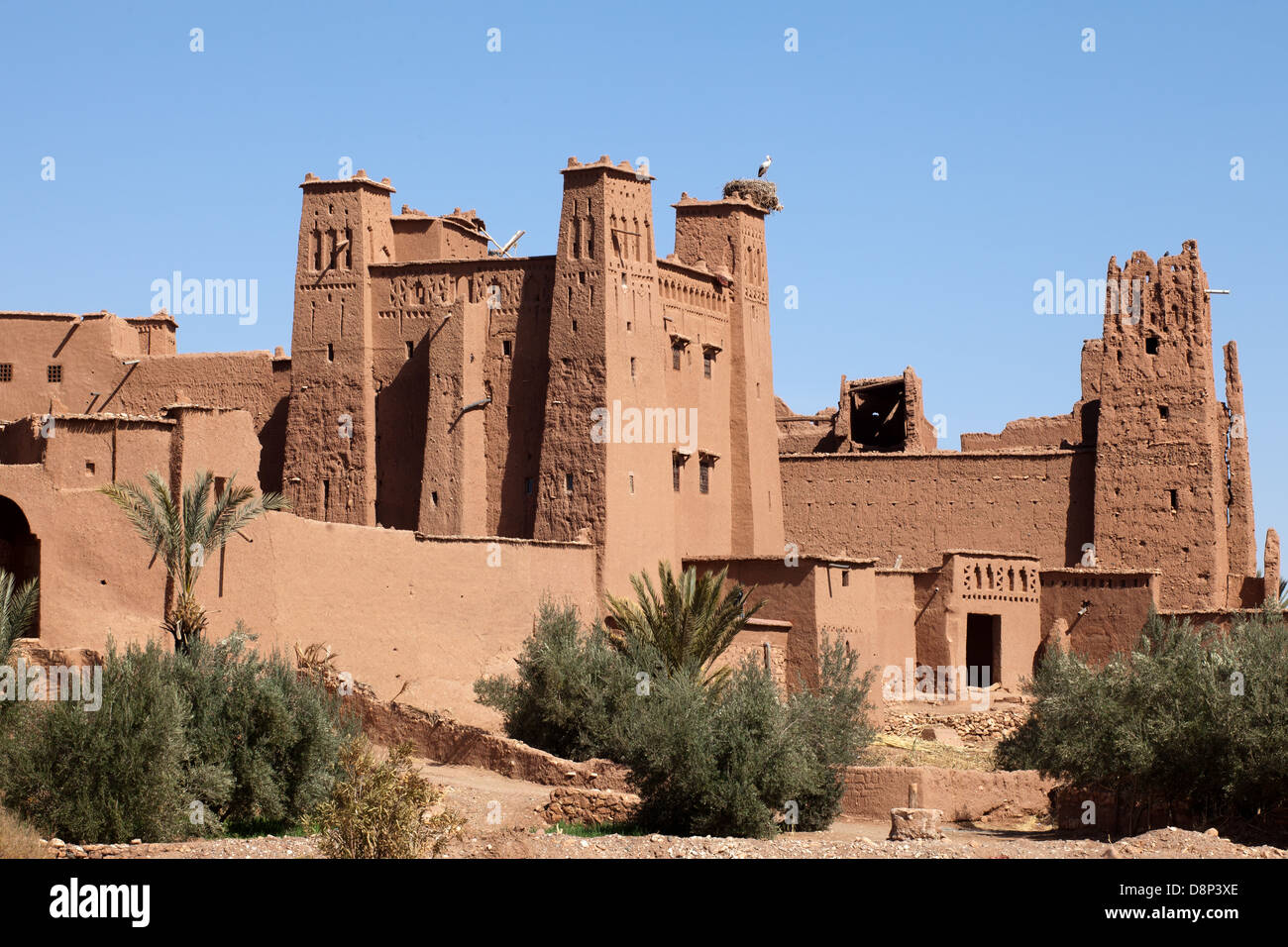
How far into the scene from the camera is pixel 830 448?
49.8 meters

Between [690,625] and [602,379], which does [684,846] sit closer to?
[690,625]

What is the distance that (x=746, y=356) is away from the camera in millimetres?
44344

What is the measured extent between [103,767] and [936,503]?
2750 cm

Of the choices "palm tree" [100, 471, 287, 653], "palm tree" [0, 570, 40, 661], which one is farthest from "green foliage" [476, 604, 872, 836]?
"palm tree" [0, 570, 40, 661]

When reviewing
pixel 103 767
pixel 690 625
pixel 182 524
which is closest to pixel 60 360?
pixel 182 524

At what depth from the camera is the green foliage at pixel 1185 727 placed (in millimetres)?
23797

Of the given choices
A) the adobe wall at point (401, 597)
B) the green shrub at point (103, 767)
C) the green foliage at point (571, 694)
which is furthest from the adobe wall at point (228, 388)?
the green shrub at point (103, 767)

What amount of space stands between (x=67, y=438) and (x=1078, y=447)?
2492 cm

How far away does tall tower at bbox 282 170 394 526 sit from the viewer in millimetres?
41219

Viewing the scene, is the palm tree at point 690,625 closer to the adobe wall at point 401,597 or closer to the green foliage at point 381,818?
the adobe wall at point 401,597

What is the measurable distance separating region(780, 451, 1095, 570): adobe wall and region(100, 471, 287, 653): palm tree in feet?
63.4

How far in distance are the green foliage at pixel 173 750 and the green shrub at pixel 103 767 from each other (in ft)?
0.04

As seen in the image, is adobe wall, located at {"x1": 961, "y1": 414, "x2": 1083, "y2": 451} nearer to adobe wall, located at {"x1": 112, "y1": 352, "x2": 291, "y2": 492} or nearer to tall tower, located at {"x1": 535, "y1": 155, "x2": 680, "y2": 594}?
tall tower, located at {"x1": 535, "y1": 155, "x2": 680, "y2": 594}
